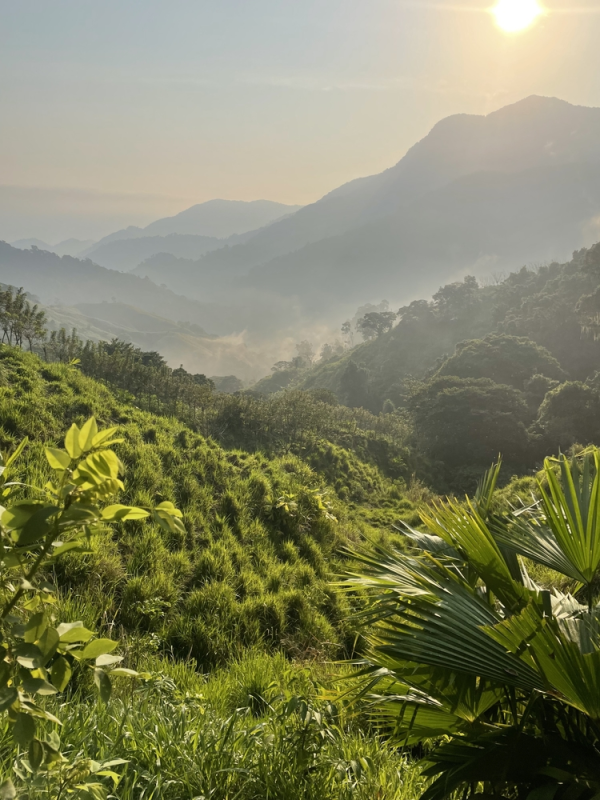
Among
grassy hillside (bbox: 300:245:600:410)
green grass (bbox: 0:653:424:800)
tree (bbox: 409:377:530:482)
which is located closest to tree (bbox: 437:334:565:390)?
tree (bbox: 409:377:530:482)

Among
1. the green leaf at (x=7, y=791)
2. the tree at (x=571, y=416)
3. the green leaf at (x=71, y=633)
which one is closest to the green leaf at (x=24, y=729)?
the green leaf at (x=71, y=633)

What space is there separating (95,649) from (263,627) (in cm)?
414

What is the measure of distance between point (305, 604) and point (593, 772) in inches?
153

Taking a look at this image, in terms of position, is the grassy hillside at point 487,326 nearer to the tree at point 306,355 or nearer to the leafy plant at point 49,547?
the tree at point 306,355

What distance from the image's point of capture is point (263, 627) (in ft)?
14.5

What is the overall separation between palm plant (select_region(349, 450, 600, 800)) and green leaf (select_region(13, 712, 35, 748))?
1.20 meters

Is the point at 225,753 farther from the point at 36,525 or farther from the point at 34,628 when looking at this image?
the point at 36,525

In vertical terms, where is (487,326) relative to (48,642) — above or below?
above

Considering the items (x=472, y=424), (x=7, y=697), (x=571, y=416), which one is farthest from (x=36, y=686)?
(x=472, y=424)

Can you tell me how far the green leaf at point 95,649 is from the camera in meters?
0.73

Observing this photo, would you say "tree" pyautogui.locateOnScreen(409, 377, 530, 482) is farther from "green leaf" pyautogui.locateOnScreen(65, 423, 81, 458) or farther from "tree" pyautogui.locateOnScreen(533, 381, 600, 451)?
"green leaf" pyautogui.locateOnScreen(65, 423, 81, 458)

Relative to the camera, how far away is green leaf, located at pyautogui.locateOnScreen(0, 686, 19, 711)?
0.63 meters

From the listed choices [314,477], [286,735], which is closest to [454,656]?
[286,735]

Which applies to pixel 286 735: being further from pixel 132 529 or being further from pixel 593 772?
pixel 132 529
